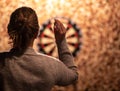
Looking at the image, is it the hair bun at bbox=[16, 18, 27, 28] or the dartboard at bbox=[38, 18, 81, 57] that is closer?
the hair bun at bbox=[16, 18, 27, 28]

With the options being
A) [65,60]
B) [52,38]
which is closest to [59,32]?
[65,60]

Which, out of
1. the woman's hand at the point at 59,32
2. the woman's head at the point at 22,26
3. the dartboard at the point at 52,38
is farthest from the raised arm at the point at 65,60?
the dartboard at the point at 52,38

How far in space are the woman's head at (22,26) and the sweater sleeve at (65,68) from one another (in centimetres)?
14

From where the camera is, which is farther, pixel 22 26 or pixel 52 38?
pixel 52 38

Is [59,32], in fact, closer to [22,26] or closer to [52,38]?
[22,26]

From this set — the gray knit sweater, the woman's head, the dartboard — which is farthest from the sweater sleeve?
the dartboard

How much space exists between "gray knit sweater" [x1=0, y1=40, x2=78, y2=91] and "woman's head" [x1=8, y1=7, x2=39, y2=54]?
1.7 inches

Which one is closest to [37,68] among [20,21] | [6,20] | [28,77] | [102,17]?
[28,77]

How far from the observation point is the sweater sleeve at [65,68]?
109 centimetres

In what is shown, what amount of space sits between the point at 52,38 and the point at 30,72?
1.22 m

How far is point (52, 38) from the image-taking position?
7.50 feet

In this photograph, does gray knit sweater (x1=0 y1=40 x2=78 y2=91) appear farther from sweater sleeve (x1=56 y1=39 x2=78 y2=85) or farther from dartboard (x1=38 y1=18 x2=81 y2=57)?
dartboard (x1=38 y1=18 x2=81 y2=57)

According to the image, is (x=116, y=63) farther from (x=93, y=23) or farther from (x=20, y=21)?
(x=20, y=21)

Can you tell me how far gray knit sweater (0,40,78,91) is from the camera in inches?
42.0
